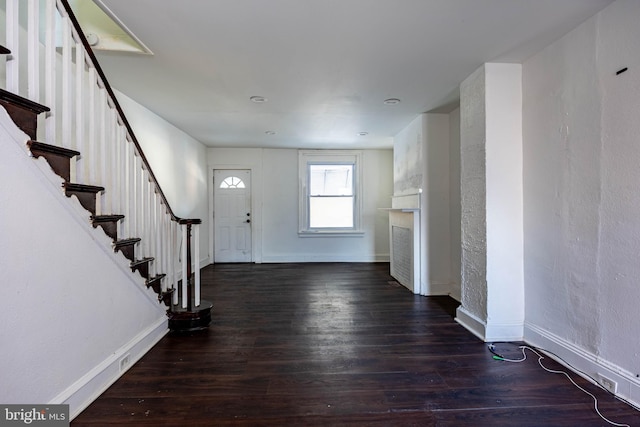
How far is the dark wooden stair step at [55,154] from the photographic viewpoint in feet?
4.47

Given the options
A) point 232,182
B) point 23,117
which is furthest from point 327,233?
point 23,117

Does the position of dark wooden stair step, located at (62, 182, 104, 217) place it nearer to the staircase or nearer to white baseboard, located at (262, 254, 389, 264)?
the staircase

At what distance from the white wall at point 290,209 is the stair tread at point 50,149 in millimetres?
4305

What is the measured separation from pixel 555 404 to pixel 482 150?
6.05 ft

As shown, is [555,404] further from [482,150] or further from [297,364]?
[482,150]

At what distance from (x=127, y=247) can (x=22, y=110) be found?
3.49ft

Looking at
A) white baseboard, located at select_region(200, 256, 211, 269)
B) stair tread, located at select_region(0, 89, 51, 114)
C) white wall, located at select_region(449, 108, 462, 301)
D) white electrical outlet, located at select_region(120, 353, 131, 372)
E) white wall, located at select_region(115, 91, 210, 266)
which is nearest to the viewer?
stair tread, located at select_region(0, 89, 51, 114)

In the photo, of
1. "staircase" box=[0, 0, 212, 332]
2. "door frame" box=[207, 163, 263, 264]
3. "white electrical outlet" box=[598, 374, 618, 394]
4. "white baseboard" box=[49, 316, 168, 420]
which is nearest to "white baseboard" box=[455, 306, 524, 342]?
"white electrical outlet" box=[598, 374, 618, 394]

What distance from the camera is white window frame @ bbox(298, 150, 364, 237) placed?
19.4 feet

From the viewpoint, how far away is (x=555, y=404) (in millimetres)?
1655

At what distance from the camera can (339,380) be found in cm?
189

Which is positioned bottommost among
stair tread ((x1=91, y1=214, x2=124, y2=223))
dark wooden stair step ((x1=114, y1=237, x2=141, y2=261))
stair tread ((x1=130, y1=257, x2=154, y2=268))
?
stair tread ((x1=130, y1=257, x2=154, y2=268))

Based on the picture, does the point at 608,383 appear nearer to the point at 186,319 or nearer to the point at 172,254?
the point at 186,319

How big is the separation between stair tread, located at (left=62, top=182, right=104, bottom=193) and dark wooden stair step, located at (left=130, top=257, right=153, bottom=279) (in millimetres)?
619
